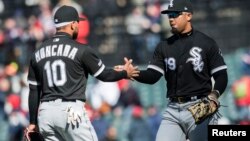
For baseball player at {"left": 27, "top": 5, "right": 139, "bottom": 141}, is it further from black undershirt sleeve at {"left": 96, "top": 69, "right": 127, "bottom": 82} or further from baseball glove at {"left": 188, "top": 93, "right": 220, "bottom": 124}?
baseball glove at {"left": 188, "top": 93, "right": 220, "bottom": 124}

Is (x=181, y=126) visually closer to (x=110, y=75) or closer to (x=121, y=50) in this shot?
(x=110, y=75)

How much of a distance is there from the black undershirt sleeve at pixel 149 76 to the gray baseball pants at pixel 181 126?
420mm

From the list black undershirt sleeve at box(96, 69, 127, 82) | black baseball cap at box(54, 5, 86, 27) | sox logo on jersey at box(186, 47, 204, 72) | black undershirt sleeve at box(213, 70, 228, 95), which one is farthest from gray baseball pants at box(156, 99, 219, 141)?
black baseball cap at box(54, 5, 86, 27)

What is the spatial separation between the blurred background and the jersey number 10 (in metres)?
7.97

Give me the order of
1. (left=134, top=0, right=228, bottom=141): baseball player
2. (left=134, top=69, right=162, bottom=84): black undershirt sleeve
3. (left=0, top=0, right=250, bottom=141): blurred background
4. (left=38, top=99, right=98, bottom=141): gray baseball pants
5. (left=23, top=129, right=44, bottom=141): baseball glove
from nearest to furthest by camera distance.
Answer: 1. (left=38, top=99, right=98, bottom=141): gray baseball pants
2. (left=23, top=129, right=44, bottom=141): baseball glove
3. (left=134, top=0, right=228, bottom=141): baseball player
4. (left=134, top=69, right=162, bottom=84): black undershirt sleeve
5. (left=0, top=0, right=250, bottom=141): blurred background

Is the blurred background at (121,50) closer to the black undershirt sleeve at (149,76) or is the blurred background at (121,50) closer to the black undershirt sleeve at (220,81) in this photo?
the black undershirt sleeve at (149,76)

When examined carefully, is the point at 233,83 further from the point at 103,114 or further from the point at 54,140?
the point at 54,140

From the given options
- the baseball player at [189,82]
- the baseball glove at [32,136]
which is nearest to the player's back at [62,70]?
the baseball glove at [32,136]

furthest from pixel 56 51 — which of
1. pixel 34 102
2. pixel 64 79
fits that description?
pixel 34 102

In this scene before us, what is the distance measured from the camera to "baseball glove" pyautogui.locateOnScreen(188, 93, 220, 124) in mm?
8102

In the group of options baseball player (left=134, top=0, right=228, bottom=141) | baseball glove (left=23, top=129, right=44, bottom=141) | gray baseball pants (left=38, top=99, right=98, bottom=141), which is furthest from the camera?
baseball player (left=134, top=0, right=228, bottom=141)

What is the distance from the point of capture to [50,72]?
7.83 m

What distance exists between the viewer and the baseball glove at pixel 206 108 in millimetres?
8102

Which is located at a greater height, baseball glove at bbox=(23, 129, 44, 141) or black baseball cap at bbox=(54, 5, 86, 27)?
black baseball cap at bbox=(54, 5, 86, 27)
